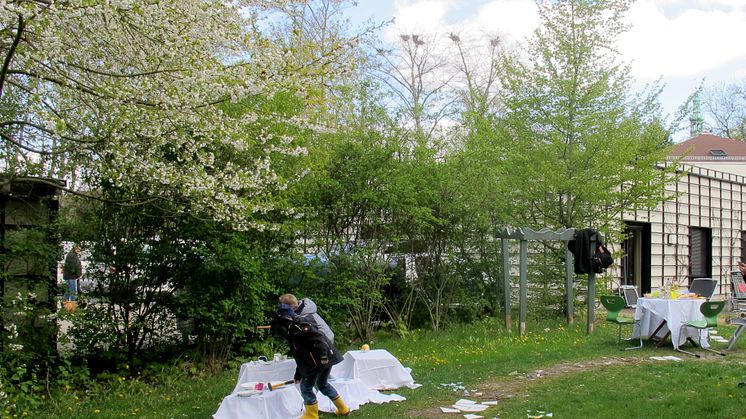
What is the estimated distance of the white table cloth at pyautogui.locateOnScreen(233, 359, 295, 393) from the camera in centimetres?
701

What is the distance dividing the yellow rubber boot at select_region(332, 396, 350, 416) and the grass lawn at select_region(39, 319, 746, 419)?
0.41 feet

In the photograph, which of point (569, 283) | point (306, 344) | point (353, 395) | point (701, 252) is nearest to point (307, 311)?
point (306, 344)

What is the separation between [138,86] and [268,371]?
10.8ft

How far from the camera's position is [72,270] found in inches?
327

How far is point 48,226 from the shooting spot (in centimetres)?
798

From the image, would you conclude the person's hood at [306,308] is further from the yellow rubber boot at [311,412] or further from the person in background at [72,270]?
the person in background at [72,270]

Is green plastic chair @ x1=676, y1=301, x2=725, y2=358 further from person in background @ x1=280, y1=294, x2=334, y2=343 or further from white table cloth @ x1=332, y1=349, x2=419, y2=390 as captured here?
person in background @ x1=280, y1=294, x2=334, y2=343

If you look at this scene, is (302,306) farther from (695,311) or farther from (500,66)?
(500,66)

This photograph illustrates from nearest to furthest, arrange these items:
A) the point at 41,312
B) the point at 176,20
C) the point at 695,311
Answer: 1. the point at 176,20
2. the point at 41,312
3. the point at 695,311

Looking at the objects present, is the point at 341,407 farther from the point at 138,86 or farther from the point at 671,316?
the point at 671,316

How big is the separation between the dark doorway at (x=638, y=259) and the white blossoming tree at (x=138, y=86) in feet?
45.5

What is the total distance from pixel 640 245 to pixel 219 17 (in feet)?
52.1

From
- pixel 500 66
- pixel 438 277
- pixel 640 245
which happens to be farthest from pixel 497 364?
pixel 640 245

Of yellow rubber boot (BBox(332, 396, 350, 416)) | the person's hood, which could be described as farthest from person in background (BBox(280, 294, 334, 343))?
yellow rubber boot (BBox(332, 396, 350, 416))
